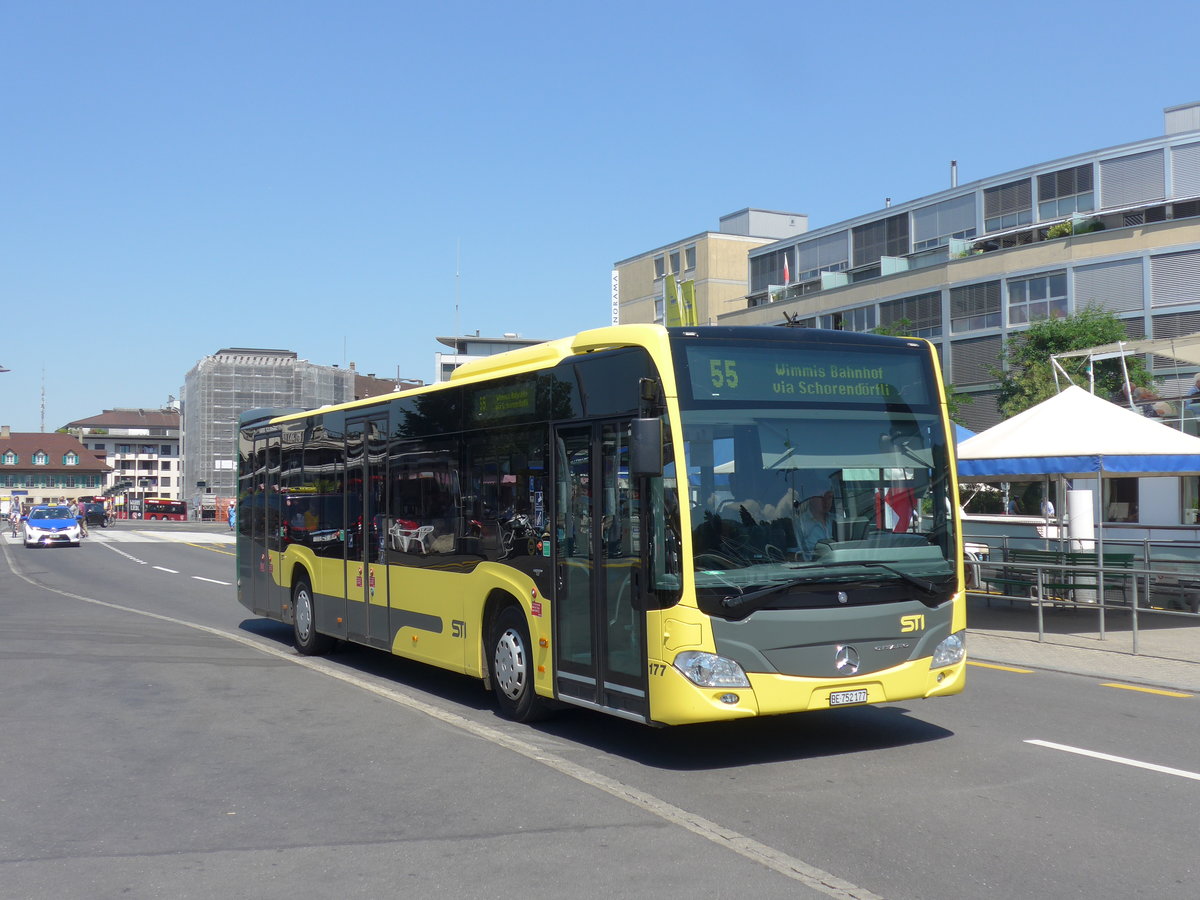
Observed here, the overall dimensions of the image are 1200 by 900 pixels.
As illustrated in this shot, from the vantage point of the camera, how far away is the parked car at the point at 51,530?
48906mm

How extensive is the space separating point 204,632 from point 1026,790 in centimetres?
1194

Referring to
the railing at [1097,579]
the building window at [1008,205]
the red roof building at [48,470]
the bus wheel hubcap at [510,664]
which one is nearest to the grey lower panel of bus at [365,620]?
the bus wheel hubcap at [510,664]

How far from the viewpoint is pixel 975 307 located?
5981cm

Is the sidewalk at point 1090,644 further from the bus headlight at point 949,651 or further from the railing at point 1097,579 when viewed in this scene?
the bus headlight at point 949,651

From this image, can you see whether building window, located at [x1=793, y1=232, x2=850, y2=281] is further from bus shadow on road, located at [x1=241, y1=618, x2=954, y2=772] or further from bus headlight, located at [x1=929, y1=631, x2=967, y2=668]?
bus headlight, located at [x1=929, y1=631, x2=967, y2=668]

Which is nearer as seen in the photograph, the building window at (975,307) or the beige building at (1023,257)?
the beige building at (1023,257)

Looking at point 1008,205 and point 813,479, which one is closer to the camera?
point 813,479


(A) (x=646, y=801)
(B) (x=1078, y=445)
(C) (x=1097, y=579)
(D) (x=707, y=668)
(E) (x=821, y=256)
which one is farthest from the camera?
(E) (x=821, y=256)

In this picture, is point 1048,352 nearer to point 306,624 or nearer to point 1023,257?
point 1023,257

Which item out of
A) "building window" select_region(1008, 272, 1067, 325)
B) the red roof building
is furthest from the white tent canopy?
the red roof building

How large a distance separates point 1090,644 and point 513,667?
26.3ft

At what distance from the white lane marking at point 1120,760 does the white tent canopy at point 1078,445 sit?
7.80 metres

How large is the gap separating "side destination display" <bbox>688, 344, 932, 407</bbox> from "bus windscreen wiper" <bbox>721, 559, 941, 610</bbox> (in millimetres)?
1086

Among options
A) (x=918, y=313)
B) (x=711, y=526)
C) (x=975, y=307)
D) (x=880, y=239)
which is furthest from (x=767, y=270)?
(x=711, y=526)
